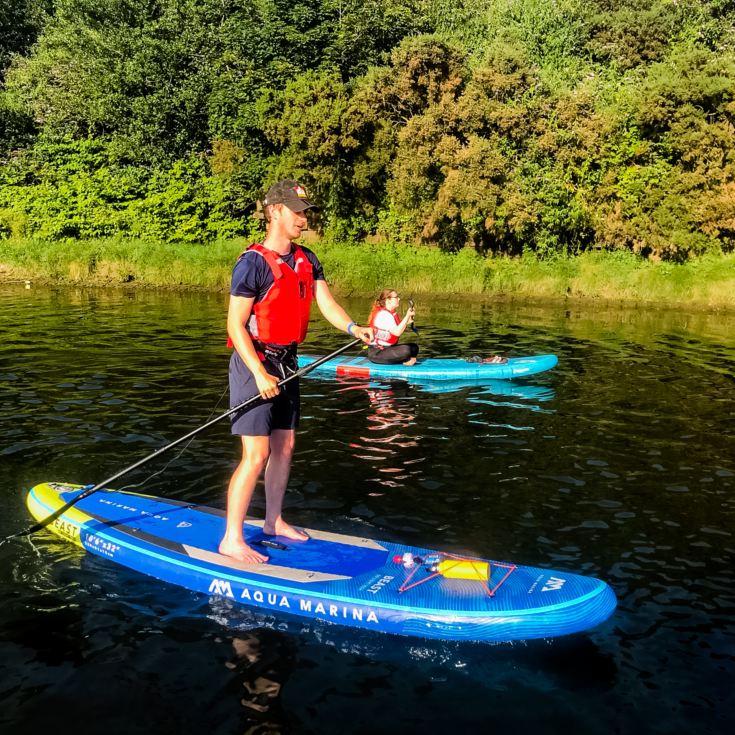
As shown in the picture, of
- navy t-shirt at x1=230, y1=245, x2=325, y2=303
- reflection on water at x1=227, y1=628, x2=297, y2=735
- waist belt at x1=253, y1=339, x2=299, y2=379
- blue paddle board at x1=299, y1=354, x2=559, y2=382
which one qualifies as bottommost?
reflection on water at x1=227, y1=628, x2=297, y2=735

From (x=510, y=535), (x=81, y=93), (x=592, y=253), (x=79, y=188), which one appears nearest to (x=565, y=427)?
(x=510, y=535)

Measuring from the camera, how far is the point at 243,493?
5973 mm

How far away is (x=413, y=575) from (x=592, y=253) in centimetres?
2718

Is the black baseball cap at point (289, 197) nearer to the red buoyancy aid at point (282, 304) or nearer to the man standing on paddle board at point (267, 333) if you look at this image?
the man standing on paddle board at point (267, 333)

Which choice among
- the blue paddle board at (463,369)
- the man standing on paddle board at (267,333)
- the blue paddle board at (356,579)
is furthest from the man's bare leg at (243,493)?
the blue paddle board at (463,369)

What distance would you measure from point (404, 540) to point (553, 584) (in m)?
1.86

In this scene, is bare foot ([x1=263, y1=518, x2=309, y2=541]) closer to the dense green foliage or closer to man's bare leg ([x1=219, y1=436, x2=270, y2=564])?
man's bare leg ([x1=219, y1=436, x2=270, y2=564])

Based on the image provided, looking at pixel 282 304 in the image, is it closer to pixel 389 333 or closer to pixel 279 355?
pixel 279 355

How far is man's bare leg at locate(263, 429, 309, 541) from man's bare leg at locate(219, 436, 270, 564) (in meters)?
0.27

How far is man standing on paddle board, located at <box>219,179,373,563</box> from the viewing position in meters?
5.73

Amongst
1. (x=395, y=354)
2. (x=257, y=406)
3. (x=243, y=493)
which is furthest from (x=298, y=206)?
(x=395, y=354)

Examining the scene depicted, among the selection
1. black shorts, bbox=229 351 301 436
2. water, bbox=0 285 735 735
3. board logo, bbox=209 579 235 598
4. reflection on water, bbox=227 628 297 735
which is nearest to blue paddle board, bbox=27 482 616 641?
board logo, bbox=209 579 235 598

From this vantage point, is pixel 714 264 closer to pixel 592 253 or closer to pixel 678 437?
pixel 592 253

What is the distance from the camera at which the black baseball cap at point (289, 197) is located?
19.3 feet
